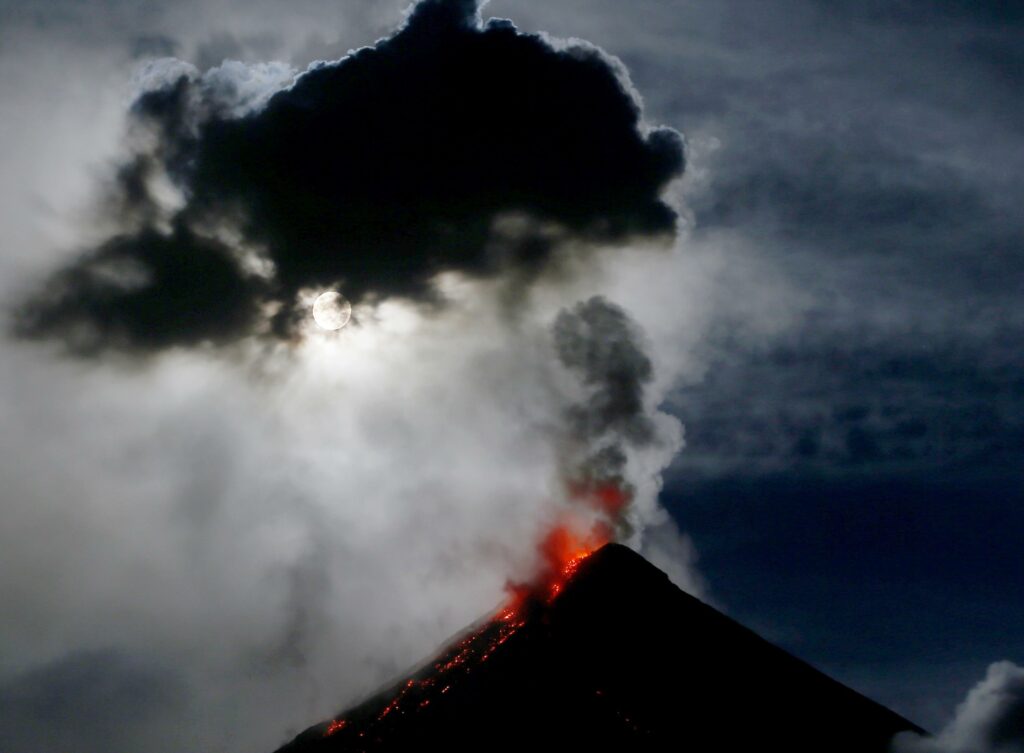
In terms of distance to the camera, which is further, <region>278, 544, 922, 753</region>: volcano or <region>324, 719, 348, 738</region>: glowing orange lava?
<region>324, 719, 348, 738</region>: glowing orange lava

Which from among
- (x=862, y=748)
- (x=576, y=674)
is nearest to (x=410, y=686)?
(x=576, y=674)

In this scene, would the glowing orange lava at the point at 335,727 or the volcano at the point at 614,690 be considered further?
the glowing orange lava at the point at 335,727

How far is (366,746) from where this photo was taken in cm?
6531

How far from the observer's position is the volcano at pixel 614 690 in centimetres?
5994

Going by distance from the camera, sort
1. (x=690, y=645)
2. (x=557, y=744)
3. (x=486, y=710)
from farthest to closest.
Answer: (x=690, y=645) < (x=486, y=710) < (x=557, y=744)

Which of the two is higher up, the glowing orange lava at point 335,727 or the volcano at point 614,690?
the glowing orange lava at point 335,727

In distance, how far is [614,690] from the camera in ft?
212

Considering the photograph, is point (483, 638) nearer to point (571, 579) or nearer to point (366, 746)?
point (571, 579)

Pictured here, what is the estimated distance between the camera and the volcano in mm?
59938

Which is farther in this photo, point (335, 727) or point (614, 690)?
point (335, 727)

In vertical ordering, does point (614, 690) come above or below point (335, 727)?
below

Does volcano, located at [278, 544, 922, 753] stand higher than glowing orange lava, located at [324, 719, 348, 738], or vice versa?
glowing orange lava, located at [324, 719, 348, 738]

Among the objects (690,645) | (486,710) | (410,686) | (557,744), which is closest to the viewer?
(557,744)

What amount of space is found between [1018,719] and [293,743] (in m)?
55.6
